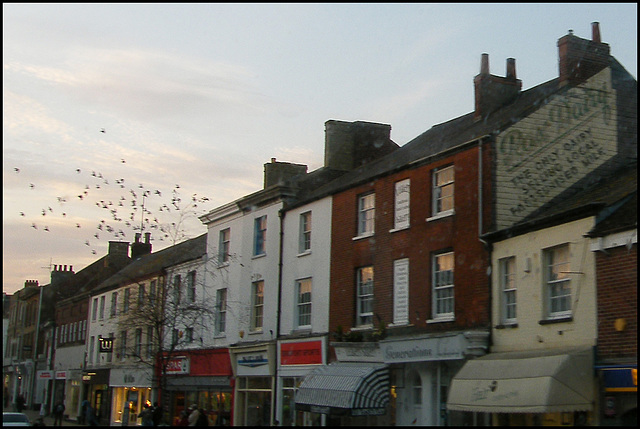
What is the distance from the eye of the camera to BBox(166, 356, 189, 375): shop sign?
3788 centimetres

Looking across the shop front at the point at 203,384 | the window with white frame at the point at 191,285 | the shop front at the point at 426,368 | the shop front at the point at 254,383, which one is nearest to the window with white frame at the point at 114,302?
the shop front at the point at 203,384

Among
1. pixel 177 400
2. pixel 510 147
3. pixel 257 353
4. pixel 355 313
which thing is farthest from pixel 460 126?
pixel 177 400

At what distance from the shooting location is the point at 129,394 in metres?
45.2

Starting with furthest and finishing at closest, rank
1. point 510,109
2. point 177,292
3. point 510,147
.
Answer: point 177,292, point 510,109, point 510,147

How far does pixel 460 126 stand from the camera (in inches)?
1057

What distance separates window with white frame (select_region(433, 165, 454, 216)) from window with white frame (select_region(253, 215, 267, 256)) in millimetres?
10652

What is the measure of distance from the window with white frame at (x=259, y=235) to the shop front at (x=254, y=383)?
3.92m

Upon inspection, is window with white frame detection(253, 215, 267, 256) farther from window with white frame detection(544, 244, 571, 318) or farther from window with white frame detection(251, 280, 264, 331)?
window with white frame detection(544, 244, 571, 318)

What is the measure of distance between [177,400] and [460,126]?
20.4m

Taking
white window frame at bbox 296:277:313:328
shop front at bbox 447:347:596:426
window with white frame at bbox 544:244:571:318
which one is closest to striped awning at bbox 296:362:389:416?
white window frame at bbox 296:277:313:328

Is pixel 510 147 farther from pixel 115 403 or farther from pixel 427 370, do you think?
pixel 115 403

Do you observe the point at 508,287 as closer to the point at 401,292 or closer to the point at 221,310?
the point at 401,292

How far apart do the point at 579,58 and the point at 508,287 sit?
25.4 ft

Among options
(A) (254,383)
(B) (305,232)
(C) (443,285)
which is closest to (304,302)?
(B) (305,232)
